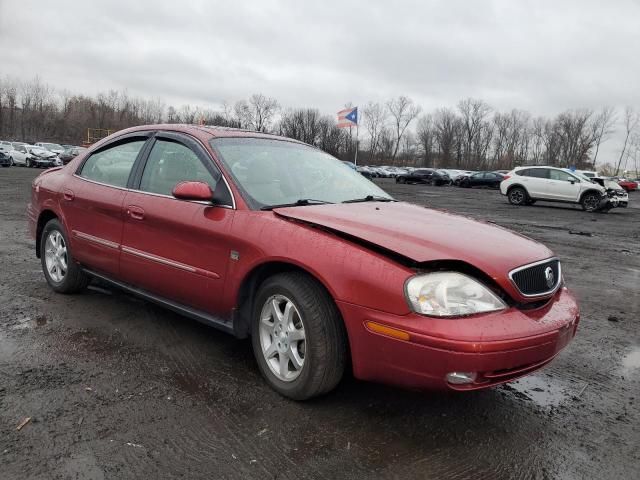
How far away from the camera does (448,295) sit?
2.38 metres

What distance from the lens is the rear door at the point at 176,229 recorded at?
3164mm

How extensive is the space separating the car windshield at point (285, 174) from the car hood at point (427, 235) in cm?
25

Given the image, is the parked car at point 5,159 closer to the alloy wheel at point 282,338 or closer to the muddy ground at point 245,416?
the muddy ground at point 245,416

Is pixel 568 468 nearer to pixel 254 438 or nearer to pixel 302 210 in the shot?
pixel 254 438

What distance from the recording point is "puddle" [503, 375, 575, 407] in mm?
3046

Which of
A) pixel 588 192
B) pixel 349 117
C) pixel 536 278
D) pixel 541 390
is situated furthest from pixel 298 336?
pixel 349 117

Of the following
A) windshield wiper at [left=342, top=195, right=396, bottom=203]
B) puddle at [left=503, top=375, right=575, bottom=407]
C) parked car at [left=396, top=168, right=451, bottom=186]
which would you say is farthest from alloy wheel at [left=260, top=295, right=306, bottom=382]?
parked car at [left=396, top=168, right=451, bottom=186]

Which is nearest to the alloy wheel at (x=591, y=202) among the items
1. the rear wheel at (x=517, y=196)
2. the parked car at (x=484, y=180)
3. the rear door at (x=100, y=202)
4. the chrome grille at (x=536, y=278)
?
the rear wheel at (x=517, y=196)

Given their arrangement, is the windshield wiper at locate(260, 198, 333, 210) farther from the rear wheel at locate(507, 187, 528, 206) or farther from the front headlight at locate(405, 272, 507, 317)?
the rear wheel at locate(507, 187, 528, 206)

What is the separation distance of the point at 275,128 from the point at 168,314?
3472 inches

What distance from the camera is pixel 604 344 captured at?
4.08 m

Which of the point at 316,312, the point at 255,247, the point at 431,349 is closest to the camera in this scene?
the point at 431,349

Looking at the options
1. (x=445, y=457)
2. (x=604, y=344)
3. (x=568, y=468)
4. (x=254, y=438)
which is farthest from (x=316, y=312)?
(x=604, y=344)

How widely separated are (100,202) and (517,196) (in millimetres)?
A: 19986
